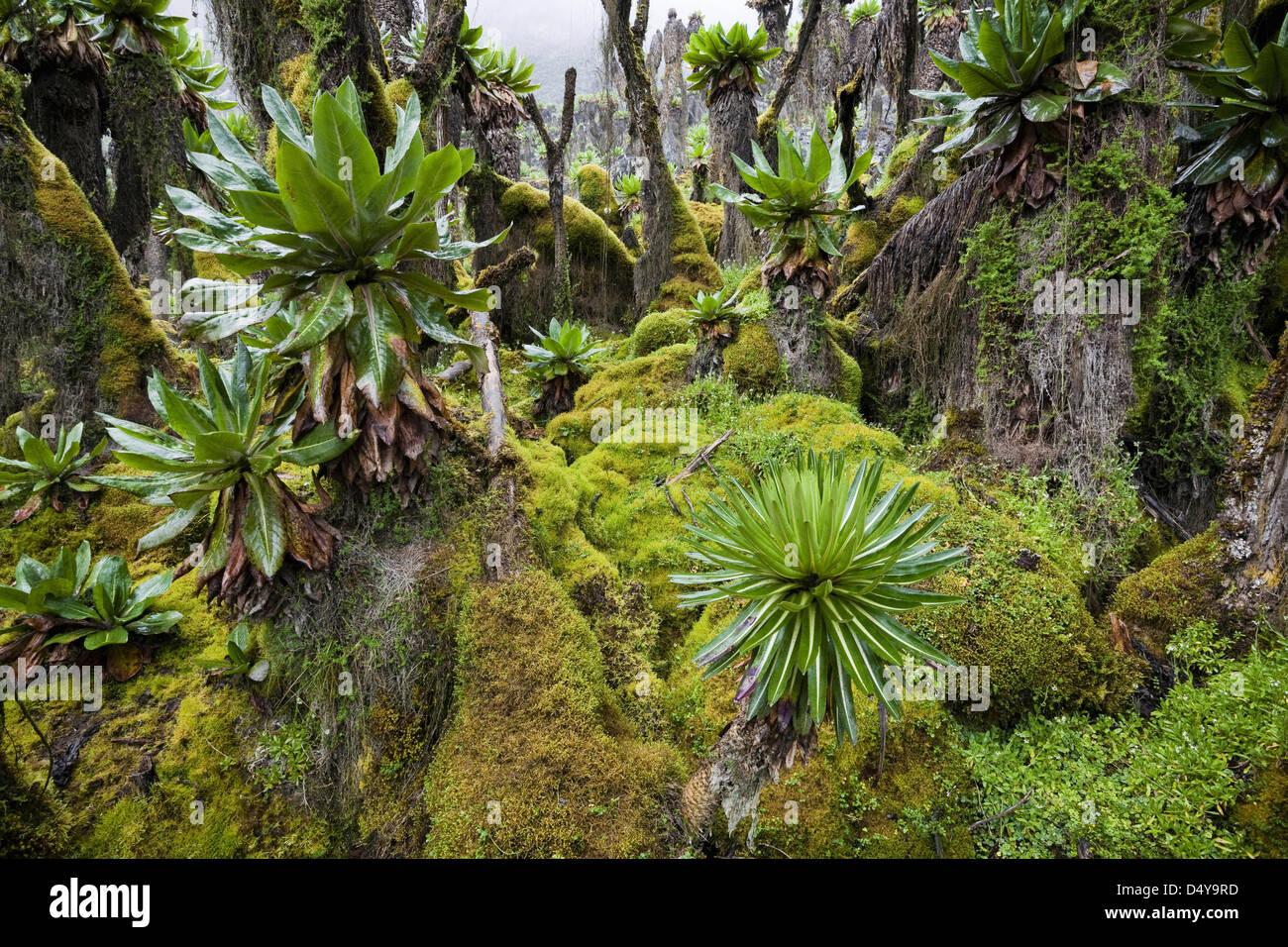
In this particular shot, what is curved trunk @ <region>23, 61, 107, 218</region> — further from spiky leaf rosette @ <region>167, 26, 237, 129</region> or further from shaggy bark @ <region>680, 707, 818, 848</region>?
shaggy bark @ <region>680, 707, 818, 848</region>

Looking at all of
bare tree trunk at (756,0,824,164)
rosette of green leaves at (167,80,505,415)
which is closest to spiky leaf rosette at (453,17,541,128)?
bare tree trunk at (756,0,824,164)

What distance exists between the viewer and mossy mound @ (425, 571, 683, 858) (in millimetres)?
2355

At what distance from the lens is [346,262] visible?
98.1 inches

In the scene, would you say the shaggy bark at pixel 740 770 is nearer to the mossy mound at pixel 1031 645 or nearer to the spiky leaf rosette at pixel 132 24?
the mossy mound at pixel 1031 645

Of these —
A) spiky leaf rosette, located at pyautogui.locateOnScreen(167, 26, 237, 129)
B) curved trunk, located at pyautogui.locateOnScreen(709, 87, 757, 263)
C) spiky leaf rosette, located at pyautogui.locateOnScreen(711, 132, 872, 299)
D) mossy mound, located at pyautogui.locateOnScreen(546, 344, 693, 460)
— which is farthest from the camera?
curved trunk, located at pyautogui.locateOnScreen(709, 87, 757, 263)

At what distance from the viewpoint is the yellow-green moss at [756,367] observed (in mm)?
5172

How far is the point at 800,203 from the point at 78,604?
16.7 ft

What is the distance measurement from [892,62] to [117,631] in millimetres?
9587

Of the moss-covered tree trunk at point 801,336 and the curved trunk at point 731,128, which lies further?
the curved trunk at point 731,128

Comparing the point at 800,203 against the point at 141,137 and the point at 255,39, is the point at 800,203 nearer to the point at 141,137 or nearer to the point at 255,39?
the point at 255,39

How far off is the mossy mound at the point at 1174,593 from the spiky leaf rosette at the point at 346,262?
157 inches

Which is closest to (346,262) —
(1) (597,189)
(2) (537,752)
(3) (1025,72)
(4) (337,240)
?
(4) (337,240)

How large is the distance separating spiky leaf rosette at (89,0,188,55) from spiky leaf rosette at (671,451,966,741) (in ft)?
26.7

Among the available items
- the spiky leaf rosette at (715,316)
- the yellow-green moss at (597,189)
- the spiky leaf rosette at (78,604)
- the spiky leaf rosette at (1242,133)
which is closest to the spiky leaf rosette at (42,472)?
the spiky leaf rosette at (78,604)
